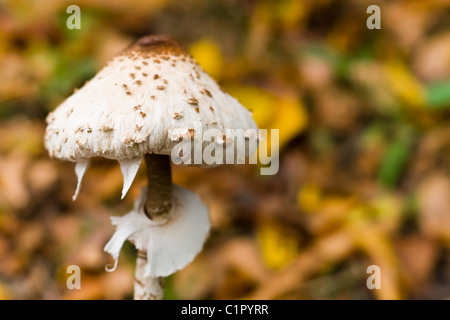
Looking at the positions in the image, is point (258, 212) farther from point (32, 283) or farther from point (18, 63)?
point (18, 63)

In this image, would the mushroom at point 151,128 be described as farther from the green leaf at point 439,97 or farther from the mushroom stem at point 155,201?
the green leaf at point 439,97

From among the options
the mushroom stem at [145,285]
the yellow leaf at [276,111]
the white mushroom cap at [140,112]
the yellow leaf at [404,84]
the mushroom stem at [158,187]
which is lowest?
the mushroom stem at [145,285]

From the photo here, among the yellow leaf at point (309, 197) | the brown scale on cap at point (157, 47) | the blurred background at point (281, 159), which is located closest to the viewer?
the brown scale on cap at point (157, 47)

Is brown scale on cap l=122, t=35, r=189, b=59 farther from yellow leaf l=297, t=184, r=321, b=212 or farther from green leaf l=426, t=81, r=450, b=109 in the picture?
green leaf l=426, t=81, r=450, b=109

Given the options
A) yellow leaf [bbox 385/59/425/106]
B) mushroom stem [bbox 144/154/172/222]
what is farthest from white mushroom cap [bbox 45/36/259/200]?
yellow leaf [bbox 385/59/425/106]

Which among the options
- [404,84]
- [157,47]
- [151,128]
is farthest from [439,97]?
[151,128]

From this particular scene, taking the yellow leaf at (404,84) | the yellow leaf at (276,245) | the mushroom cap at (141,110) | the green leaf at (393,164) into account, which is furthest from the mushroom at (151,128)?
the yellow leaf at (404,84)

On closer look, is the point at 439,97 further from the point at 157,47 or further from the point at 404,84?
the point at 157,47
